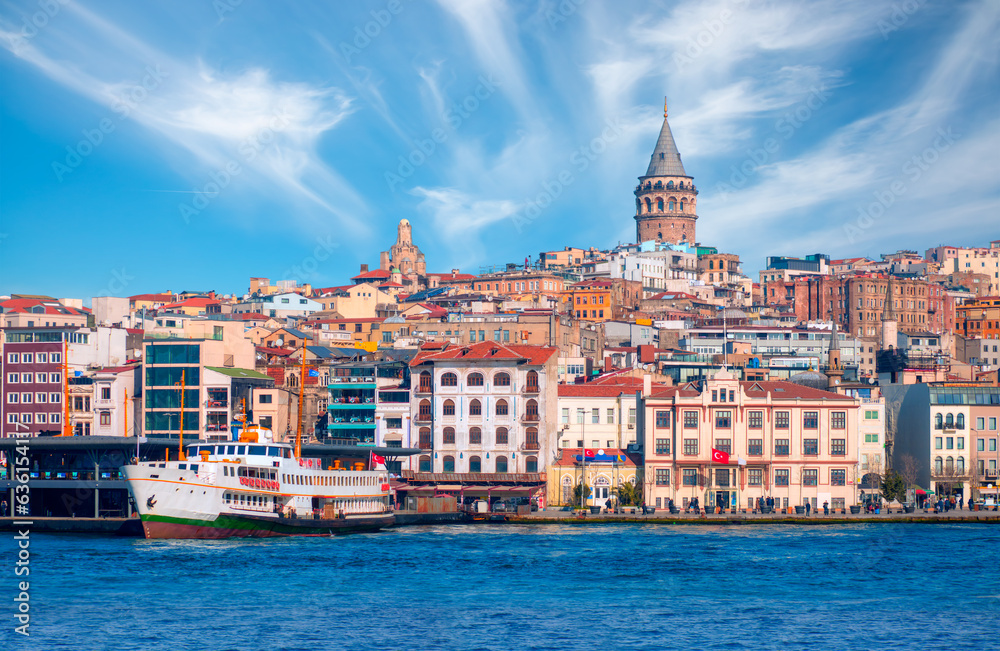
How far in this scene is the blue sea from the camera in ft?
146

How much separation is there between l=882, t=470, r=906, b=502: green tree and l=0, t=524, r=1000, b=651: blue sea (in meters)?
12.4

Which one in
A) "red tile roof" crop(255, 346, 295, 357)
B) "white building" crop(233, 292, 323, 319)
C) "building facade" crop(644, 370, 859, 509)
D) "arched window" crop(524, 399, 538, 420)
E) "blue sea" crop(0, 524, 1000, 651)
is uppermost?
"white building" crop(233, 292, 323, 319)

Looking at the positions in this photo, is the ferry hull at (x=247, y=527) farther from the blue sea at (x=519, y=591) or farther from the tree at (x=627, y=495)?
the tree at (x=627, y=495)

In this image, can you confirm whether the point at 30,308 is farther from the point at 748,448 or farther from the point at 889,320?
the point at 889,320

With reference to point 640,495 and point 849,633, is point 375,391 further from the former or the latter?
point 849,633

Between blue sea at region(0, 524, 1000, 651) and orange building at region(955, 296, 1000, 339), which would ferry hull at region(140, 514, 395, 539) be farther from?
orange building at region(955, 296, 1000, 339)

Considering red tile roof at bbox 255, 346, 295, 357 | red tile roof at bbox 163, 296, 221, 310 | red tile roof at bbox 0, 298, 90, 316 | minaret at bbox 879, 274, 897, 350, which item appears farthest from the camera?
red tile roof at bbox 163, 296, 221, 310

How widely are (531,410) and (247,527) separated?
22.4m

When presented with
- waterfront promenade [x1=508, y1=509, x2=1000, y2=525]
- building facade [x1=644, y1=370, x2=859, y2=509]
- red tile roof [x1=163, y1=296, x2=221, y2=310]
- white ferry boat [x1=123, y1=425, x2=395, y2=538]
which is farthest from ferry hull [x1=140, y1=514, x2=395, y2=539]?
red tile roof [x1=163, y1=296, x2=221, y2=310]

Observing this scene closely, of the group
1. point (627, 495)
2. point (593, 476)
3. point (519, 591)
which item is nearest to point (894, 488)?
point (627, 495)

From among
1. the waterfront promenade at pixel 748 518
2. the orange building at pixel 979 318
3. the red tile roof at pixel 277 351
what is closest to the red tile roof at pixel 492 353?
the waterfront promenade at pixel 748 518

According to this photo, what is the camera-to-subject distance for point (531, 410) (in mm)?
85375

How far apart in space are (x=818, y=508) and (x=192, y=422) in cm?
4131

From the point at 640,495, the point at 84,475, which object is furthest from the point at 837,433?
the point at 84,475
